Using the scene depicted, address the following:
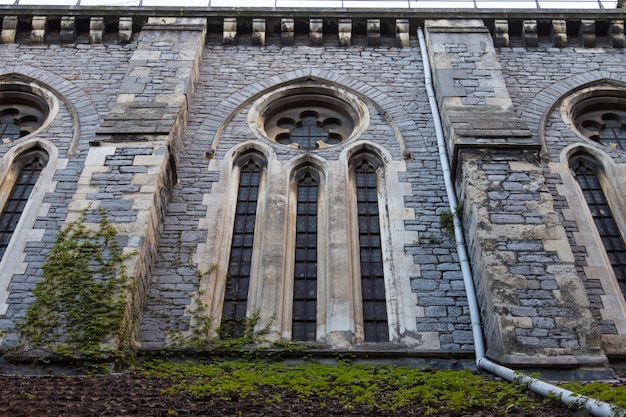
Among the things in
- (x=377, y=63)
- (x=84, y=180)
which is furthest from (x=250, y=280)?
(x=377, y=63)

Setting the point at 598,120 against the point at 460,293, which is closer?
the point at 460,293

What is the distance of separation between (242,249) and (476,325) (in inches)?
134

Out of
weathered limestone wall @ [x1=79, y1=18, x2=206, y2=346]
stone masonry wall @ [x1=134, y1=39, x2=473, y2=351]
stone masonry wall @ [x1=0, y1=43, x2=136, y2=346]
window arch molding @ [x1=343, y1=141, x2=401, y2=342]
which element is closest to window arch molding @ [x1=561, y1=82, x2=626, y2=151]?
stone masonry wall @ [x1=134, y1=39, x2=473, y2=351]

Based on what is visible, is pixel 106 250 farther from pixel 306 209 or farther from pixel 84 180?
pixel 306 209

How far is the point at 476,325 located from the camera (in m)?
8.05

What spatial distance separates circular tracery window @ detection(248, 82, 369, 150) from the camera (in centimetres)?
1157

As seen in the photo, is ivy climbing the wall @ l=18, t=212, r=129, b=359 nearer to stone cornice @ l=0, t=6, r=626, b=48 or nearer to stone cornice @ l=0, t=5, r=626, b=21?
stone cornice @ l=0, t=6, r=626, b=48

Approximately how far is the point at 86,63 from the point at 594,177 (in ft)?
29.8

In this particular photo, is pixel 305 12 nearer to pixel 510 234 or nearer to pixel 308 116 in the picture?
pixel 308 116

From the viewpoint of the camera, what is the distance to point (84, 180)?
9.28 meters

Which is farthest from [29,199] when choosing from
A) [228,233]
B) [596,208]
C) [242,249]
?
[596,208]

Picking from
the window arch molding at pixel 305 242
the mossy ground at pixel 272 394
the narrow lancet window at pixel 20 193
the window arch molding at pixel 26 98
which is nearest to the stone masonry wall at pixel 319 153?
the window arch molding at pixel 305 242

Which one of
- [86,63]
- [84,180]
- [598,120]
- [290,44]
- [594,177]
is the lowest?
[84,180]

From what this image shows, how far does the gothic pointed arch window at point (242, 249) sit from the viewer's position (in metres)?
8.63
